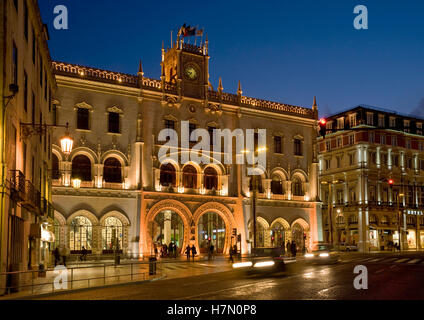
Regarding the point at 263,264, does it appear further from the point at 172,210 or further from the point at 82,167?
the point at 82,167

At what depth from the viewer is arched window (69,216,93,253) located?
43.8 m

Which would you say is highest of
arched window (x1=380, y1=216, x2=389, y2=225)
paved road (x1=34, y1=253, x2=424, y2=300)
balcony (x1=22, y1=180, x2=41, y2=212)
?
balcony (x1=22, y1=180, x2=41, y2=212)

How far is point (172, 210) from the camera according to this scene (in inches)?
1930

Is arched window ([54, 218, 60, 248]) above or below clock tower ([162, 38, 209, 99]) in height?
below

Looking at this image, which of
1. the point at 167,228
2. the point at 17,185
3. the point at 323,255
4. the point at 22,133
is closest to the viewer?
the point at 17,185

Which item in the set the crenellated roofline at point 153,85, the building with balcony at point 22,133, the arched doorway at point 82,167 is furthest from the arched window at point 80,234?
the crenellated roofline at point 153,85

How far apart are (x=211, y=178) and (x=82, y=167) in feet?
41.9

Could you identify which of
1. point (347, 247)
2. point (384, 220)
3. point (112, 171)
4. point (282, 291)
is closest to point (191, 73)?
point (112, 171)

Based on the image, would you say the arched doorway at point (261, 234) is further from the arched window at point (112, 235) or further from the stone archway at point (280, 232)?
the arched window at point (112, 235)

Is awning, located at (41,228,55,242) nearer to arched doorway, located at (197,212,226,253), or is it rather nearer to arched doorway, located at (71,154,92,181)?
arched doorway, located at (71,154,92,181)

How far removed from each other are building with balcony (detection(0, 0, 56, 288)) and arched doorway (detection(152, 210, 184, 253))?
1750 centimetres

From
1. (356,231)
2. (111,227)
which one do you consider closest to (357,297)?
(111,227)

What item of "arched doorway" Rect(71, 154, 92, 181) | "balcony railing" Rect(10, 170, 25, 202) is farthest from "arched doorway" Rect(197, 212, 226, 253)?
"balcony railing" Rect(10, 170, 25, 202)

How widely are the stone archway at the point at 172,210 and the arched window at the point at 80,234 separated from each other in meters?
4.76
